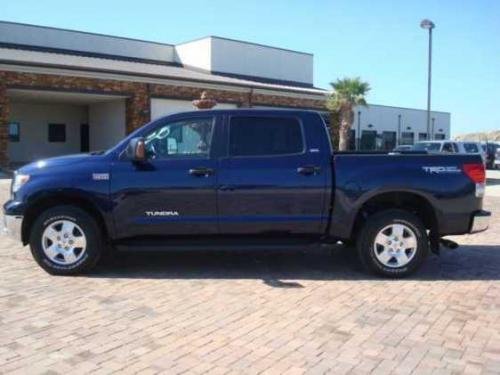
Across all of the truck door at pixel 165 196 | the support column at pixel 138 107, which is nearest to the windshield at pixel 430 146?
the support column at pixel 138 107

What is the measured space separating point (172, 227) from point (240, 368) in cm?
283

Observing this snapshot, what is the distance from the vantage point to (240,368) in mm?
4219

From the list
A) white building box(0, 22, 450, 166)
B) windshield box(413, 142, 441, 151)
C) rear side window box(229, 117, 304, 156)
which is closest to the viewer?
rear side window box(229, 117, 304, 156)

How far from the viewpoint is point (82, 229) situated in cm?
677

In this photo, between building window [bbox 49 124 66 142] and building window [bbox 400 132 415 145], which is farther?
building window [bbox 400 132 415 145]

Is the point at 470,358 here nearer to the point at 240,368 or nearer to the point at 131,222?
the point at 240,368

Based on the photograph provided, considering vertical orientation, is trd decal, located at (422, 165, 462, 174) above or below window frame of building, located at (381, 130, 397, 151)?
below

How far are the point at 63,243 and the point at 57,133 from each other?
31609 mm

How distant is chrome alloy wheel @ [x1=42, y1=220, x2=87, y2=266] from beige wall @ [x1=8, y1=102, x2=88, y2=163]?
96.6 ft

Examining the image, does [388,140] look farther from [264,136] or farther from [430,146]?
[264,136]

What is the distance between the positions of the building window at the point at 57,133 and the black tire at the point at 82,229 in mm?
31399

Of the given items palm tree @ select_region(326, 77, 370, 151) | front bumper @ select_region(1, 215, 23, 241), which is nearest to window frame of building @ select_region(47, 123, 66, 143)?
palm tree @ select_region(326, 77, 370, 151)

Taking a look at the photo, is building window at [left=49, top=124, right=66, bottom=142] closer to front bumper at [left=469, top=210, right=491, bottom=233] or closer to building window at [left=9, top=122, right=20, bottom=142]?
building window at [left=9, top=122, right=20, bottom=142]

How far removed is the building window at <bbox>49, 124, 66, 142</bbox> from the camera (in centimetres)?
3656
